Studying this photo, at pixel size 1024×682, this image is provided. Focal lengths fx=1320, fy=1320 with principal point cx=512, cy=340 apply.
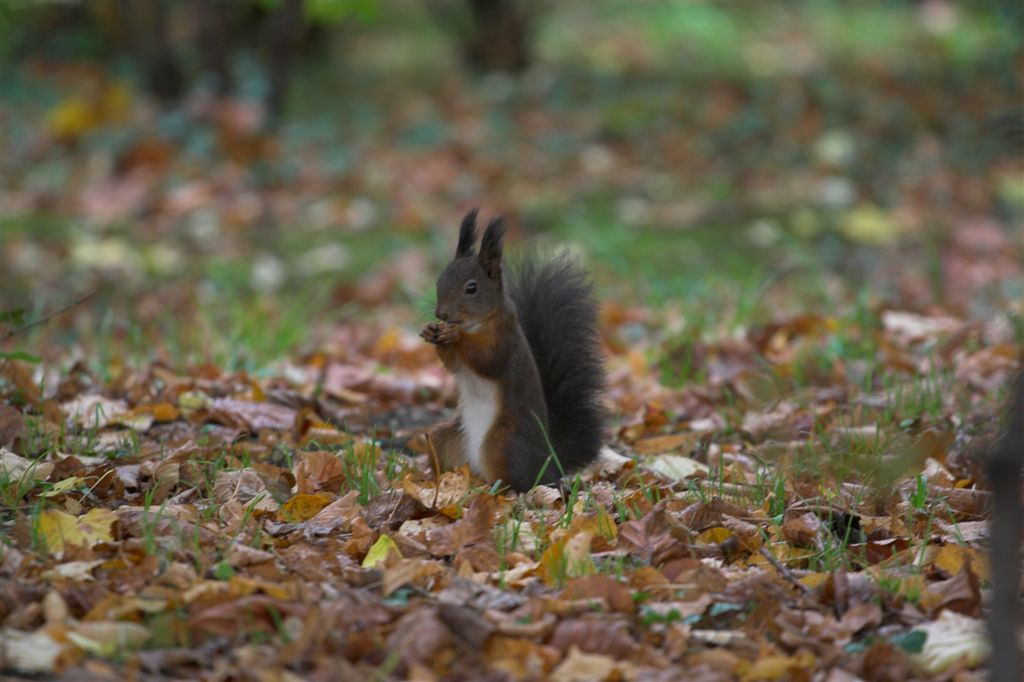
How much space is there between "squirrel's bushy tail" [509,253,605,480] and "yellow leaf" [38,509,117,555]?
1092mm

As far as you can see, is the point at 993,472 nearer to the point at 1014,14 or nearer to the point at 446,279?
the point at 446,279

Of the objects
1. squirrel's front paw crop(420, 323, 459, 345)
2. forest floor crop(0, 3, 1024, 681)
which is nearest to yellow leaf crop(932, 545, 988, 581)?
forest floor crop(0, 3, 1024, 681)

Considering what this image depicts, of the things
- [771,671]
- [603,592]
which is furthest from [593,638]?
[771,671]

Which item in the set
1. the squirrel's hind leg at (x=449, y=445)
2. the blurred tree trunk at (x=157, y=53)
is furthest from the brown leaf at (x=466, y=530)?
the blurred tree trunk at (x=157, y=53)

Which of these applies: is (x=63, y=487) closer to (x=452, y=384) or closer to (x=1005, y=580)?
(x=452, y=384)

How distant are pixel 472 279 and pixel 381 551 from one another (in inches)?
30.5

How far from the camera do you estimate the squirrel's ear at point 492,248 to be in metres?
3.12

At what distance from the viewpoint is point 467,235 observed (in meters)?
3.15

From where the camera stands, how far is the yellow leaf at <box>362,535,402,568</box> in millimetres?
2564

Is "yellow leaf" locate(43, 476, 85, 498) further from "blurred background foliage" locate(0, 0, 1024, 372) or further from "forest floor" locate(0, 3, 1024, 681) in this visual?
"blurred background foliage" locate(0, 0, 1024, 372)

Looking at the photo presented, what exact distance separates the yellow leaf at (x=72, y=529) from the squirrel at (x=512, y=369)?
2.79 ft

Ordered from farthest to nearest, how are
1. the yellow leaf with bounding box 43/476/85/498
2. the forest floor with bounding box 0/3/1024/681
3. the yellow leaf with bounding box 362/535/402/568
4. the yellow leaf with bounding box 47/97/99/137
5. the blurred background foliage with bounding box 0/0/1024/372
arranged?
1. the yellow leaf with bounding box 47/97/99/137
2. the blurred background foliage with bounding box 0/0/1024/372
3. the yellow leaf with bounding box 43/476/85/498
4. the yellow leaf with bounding box 362/535/402/568
5. the forest floor with bounding box 0/3/1024/681

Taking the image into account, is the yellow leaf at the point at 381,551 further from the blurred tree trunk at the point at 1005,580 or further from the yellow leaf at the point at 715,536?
the blurred tree trunk at the point at 1005,580

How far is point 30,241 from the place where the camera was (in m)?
6.86
